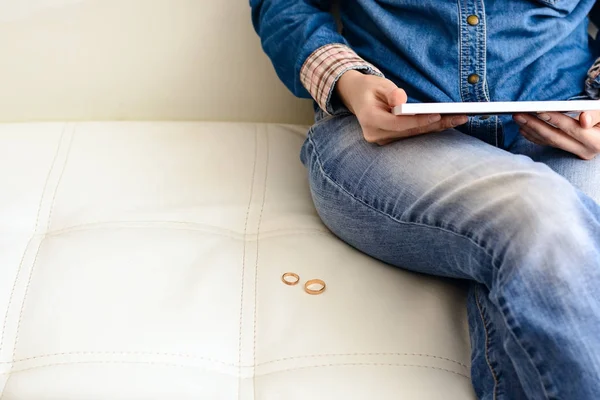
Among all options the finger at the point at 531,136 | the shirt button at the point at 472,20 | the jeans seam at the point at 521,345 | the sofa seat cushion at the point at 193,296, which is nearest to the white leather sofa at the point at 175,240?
the sofa seat cushion at the point at 193,296

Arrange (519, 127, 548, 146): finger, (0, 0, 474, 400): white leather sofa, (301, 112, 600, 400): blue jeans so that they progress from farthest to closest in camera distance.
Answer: (519, 127, 548, 146): finger, (0, 0, 474, 400): white leather sofa, (301, 112, 600, 400): blue jeans

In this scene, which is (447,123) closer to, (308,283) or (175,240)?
(308,283)

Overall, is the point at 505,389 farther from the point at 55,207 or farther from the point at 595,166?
the point at 55,207

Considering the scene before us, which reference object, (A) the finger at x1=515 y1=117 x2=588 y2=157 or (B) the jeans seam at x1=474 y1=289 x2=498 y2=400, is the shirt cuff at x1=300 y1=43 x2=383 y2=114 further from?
(B) the jeans seam at x1=474 y1=289 x2=498 y2=400

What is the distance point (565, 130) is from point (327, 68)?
299 mm

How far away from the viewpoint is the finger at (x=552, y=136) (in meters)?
0.81

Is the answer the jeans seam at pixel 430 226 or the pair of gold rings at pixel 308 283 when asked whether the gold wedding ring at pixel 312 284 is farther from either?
the jeans seam at pixel 430 226

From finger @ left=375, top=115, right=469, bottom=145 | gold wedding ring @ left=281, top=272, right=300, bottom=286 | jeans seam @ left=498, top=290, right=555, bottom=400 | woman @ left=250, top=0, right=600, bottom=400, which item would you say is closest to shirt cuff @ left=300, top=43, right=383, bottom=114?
woman @ left=250, top=0, right=600, bottom=400

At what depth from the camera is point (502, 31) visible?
891 millimetres

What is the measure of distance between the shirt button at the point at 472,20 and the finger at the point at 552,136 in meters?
0.15

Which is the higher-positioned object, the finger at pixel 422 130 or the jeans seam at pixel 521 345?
Answer: the finger at pixel 422 130

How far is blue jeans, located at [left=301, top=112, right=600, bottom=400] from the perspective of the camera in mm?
611

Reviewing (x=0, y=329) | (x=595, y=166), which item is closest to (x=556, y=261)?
(x=595, y=166)

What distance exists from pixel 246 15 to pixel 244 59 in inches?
2.9
